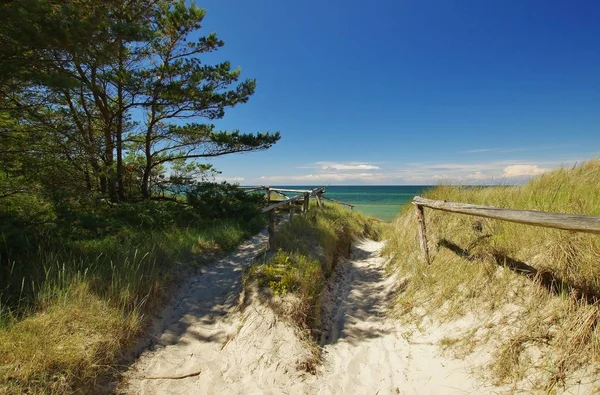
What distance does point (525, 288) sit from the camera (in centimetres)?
329

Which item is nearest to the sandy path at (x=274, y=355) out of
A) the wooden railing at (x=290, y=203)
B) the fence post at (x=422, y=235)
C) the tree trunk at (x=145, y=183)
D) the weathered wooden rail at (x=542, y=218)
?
the fence post at (x=422, y=235)

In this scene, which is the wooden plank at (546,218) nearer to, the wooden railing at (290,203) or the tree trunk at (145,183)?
the wooden railing at (290,203)

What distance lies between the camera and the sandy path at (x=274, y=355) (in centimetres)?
291

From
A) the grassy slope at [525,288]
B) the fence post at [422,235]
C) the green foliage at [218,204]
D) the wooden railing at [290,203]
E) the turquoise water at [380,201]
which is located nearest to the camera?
the grassy slope at [525,288]

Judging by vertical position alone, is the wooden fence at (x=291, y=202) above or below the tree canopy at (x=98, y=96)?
below

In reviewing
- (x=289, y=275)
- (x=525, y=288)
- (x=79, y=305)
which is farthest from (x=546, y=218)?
(x=79, y=305)

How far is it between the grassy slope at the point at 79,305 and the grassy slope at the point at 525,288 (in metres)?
3.95

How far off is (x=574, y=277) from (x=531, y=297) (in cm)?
47

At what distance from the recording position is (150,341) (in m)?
3.36

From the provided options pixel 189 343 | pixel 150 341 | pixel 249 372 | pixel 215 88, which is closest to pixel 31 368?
pixel 150 341

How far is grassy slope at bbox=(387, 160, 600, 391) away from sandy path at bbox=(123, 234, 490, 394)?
1.39 ft

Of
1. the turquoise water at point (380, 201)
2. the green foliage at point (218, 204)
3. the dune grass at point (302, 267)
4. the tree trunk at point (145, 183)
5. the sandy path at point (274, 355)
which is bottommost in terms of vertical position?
the turquoise water at point (380, 201)

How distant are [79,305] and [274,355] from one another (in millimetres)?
2367

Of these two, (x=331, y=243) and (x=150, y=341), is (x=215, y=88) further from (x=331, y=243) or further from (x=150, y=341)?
(x=150, y=341)
